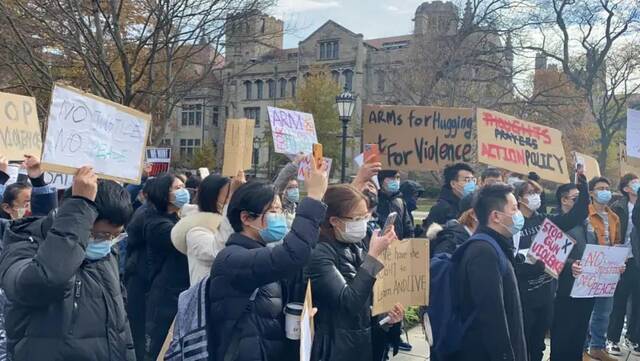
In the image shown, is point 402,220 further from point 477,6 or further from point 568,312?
point 477,6

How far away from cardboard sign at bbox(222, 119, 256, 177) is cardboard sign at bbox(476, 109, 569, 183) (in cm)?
223

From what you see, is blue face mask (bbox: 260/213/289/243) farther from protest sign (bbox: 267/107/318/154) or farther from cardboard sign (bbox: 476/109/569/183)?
protest sign (bbox: 267/107/318/154)

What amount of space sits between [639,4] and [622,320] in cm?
2273

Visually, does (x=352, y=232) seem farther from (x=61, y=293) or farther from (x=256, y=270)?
(x=61, y=293)

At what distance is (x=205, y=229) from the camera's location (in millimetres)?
3762

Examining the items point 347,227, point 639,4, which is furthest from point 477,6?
point 347,227

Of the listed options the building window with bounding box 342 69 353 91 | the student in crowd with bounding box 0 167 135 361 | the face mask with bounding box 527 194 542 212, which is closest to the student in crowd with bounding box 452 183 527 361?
the face mask with bounding box 527 194 542 212

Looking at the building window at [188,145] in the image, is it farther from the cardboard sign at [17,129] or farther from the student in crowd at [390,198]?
the cardboard sign at [17,129]

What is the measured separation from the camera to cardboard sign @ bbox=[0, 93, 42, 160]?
4.21 metres

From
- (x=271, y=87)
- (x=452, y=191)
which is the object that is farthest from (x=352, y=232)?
(x=271, y=87)

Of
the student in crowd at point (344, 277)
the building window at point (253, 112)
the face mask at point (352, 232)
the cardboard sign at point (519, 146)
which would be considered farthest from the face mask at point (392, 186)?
the building window at point (253, 112)

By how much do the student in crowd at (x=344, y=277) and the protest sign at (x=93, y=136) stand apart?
1181mm

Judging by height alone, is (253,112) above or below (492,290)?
above

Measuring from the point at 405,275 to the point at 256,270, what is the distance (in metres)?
1.24
